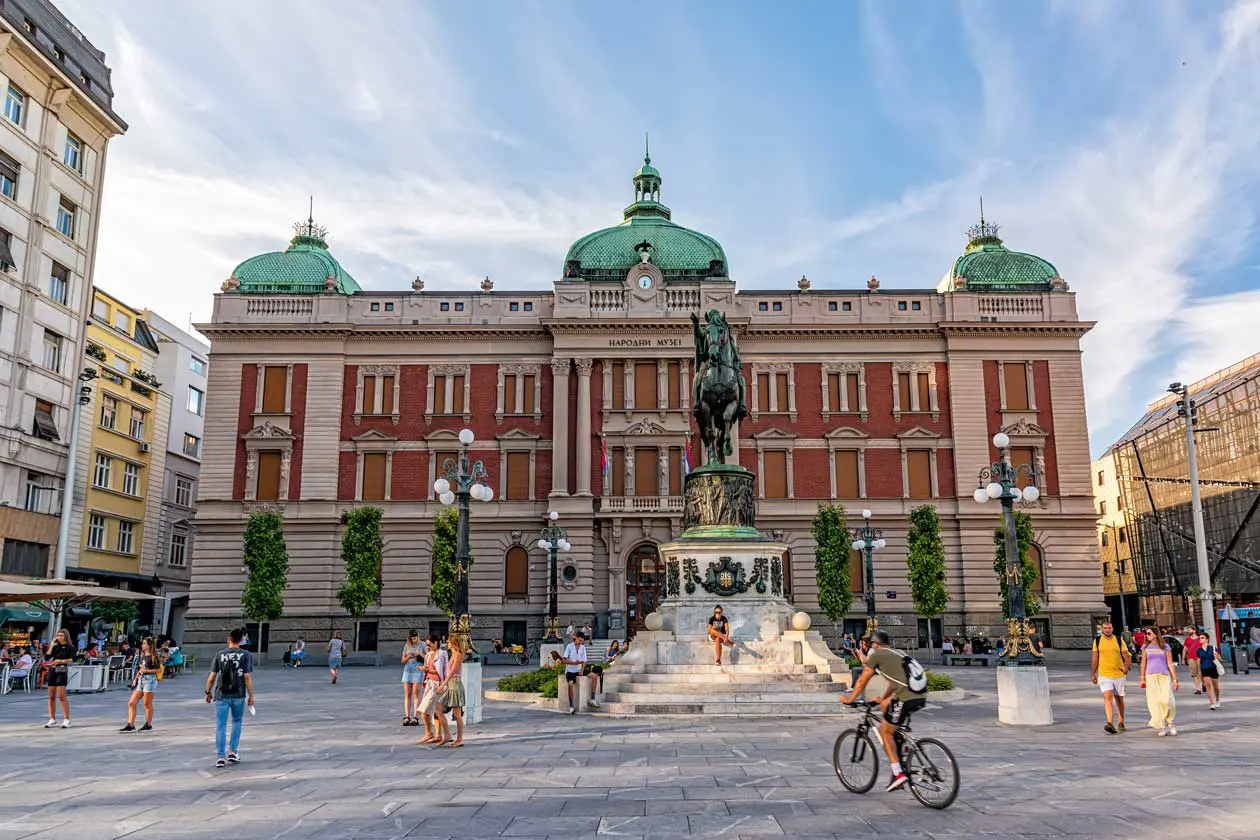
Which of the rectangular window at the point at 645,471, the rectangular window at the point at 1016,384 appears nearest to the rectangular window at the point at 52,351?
the rectangular window at the point at 645,471

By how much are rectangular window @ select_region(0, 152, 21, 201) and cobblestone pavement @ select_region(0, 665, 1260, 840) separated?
99.7 ft

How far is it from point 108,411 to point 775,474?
35.9m

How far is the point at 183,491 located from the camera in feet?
195

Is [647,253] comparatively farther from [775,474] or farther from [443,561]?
[443,561]

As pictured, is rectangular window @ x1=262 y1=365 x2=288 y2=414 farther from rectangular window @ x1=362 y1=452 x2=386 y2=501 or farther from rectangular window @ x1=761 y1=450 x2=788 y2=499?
rectangular window @ x1=761 y1=450 x2=788 y2=499

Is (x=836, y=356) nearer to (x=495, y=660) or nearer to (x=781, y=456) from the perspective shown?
(x=781, y=456)

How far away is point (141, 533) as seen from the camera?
53.4 meters

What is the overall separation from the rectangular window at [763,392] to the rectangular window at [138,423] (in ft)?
115

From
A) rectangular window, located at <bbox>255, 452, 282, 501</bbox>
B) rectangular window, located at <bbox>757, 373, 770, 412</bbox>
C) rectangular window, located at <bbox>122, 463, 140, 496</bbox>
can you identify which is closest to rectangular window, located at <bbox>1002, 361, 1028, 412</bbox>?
rectangular window, located at <bbox>757, 373, 770, 412</bbox>

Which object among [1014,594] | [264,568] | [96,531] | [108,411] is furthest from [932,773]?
[108,411]

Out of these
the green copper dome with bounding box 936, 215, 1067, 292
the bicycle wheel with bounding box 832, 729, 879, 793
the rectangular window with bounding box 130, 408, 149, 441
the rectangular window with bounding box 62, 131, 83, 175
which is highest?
the rectangular window with bounding box 62, 131, 83, 175

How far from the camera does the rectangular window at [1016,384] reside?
4869 cm

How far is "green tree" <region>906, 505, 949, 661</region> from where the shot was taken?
43.4m

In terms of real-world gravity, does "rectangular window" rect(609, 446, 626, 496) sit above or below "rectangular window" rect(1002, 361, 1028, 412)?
below
